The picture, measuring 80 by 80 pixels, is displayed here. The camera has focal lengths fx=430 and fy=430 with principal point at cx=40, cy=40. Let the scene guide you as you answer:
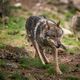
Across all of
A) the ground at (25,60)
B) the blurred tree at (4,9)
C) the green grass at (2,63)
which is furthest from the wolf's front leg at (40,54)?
the blurred tree at (4,9)

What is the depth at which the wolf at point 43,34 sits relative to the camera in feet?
37.4

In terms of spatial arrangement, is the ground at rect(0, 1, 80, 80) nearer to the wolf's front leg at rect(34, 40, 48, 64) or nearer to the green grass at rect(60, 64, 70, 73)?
the green grass at rect(60, 64, 70, 73)

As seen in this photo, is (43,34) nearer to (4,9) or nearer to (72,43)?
(72,43)

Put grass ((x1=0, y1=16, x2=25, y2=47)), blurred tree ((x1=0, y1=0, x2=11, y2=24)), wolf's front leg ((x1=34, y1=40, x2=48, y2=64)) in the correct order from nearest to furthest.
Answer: wolf's front leg ((x1=34, y1=40, x2=48, y2=64))
grass ((x1=0, y1=16, x2=25, y2=47))
blurred tree ((x1=0, y1=0, x2=11, y2=24))

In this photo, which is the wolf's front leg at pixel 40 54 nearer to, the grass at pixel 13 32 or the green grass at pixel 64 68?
the green grass at pixel 64 68

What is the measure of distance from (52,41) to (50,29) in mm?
345

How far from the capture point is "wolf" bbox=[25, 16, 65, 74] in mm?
11391

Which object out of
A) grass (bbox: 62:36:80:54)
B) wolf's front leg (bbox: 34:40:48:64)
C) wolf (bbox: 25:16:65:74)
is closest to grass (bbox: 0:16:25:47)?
grass (bbox: 62:36:80:54)

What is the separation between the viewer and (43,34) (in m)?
11.8

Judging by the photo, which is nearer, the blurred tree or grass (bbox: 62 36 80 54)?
grass (bbox: 62 36 80 54)

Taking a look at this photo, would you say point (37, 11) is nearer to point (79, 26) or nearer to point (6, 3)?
point (6, 3)

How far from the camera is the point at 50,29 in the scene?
1150 cm

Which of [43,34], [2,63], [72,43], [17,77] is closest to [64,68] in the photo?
[43,34]

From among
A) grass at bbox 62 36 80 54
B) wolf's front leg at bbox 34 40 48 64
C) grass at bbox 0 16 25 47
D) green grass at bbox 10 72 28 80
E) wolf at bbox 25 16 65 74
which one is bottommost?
grass at bbox 62 36 80 54
